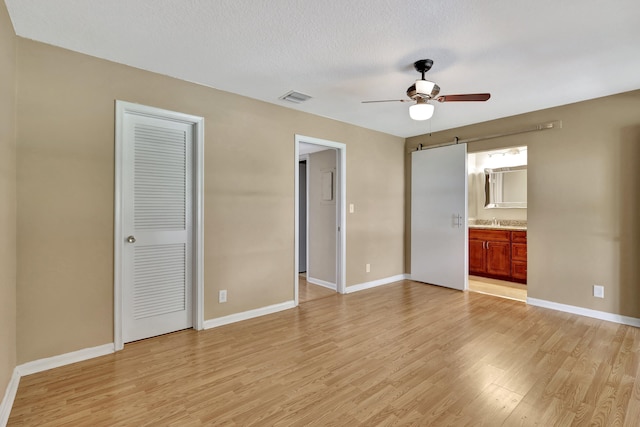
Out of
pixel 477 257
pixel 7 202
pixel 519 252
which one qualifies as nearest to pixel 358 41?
pixel 7 202

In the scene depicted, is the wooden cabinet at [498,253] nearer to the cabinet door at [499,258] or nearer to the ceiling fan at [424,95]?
the cabinet door at [499,258]

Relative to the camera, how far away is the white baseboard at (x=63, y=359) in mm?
2234

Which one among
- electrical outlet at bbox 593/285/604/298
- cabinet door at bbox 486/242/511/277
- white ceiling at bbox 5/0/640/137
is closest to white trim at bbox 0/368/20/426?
white ceiling at bbox 5/0/640/137

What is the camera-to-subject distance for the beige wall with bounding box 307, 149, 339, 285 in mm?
4734

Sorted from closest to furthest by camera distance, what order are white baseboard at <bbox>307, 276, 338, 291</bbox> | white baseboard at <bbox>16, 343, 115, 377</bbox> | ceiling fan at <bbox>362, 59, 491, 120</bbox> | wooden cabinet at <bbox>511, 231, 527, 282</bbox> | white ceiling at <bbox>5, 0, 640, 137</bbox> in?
white ceiling at <bbox>5, 0, 640, 137</bbox> → white baseboard at <bbox>16, 343, 115, 377</bbox> → ceiling fan at <bbox>362, 59, 491, 120</bbox> → white baseboard at <bbox>307, 276, 338, 291</bbox> → wooden cabinet at <bbox>511, 231, 527, 282</bbox>

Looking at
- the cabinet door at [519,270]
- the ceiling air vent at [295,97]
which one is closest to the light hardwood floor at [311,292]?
the ceiling air vent at [295,97]

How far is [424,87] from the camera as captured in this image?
8.38 ft

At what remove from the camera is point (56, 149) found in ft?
7.72

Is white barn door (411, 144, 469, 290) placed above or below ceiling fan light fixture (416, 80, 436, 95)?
below

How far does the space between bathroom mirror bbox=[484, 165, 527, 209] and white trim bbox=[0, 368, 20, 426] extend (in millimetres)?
6567

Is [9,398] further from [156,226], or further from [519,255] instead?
[519,255]

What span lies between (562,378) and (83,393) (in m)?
3.33

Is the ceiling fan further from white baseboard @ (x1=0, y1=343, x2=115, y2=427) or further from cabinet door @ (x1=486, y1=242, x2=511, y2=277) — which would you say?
cabinet door @ (x1=486, y1=242, x2=511, y2=277)

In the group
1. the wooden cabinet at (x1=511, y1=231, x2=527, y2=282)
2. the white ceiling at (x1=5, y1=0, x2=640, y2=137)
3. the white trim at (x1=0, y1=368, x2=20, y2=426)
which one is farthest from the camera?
the wooden cabinet at (x1=511, y1=231, x2=527, y2=282)
